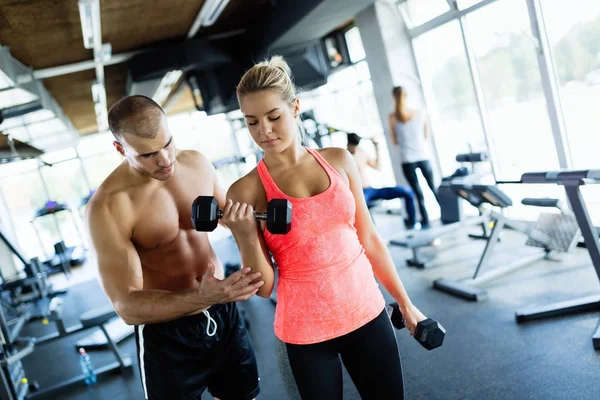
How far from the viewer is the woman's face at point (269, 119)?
4.51 feet

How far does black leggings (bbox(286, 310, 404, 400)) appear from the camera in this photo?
1.38m

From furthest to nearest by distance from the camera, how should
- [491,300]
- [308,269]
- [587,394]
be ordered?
[491,300] < [587,394] < [308,269]

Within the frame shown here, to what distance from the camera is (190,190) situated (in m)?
1.88

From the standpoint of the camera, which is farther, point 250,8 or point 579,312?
point 250,8

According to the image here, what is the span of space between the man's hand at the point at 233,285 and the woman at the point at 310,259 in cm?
3

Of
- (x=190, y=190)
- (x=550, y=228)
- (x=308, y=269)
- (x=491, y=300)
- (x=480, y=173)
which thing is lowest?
(x=491, y=300)

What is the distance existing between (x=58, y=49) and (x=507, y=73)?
4.58m

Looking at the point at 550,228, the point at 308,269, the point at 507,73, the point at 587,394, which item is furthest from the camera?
the point at 507,73

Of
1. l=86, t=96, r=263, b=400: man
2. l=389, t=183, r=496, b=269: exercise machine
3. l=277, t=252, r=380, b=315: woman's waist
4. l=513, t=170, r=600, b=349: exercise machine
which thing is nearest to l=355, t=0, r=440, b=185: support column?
l=389, t=183, r=496, b=269: exercise machine

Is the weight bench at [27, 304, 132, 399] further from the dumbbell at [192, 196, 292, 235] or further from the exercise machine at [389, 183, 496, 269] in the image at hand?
the dumbbell at [192, 196, 292, 235]

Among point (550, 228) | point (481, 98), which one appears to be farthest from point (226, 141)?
point (550, 228)

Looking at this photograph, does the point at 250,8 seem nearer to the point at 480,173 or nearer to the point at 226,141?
the point at 480,173

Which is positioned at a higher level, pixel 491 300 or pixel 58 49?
pixel 58 49

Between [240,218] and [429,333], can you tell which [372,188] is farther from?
[240,218]
